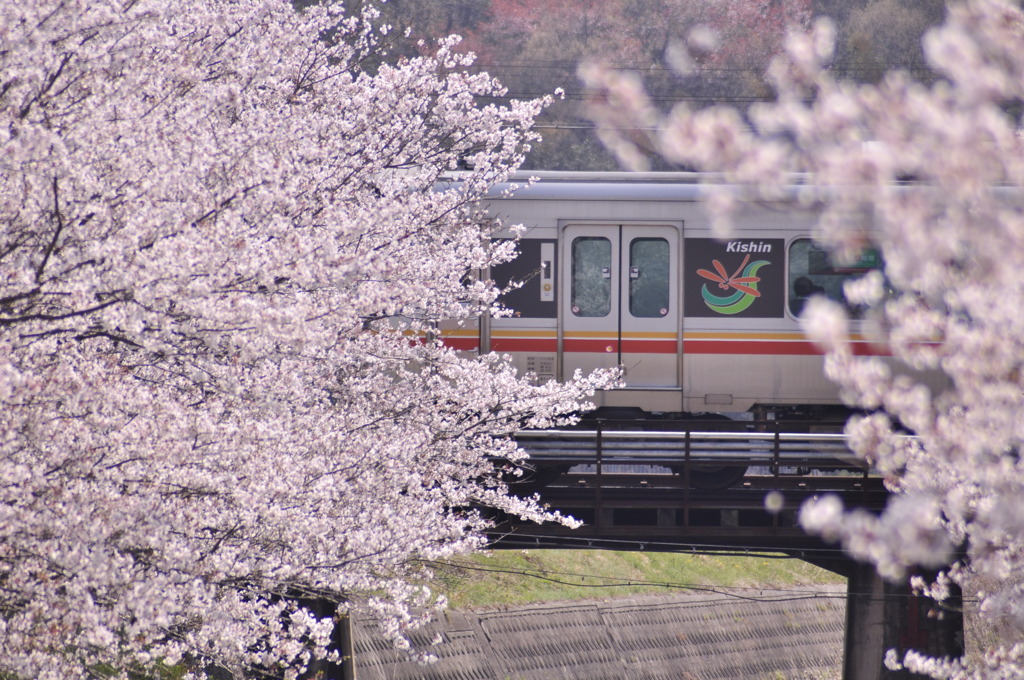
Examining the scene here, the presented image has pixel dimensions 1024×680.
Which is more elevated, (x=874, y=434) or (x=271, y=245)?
(x=271, y=245)

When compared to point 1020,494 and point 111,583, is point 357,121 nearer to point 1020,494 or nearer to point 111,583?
point 111,583

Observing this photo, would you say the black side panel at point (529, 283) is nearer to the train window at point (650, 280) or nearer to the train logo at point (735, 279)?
the train window at point (650, 280)

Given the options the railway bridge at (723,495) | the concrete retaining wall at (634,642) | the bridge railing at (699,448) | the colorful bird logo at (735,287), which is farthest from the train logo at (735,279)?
the concrete retaining wall at (634,642)

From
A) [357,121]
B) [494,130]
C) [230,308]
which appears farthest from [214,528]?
[494,130]

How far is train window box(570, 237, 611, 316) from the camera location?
1205cm

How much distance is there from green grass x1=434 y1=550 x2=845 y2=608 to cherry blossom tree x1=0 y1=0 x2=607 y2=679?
842 centimetres

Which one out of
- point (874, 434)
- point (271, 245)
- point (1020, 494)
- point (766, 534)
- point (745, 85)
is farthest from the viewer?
point (745, 85)

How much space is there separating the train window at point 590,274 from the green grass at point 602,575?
19.0ft

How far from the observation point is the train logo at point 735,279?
1196 cm

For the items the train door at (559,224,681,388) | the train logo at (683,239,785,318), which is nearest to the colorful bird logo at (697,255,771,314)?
the train logo at (683,239,785,318)

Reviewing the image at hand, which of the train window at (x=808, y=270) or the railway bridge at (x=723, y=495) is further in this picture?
the train window at (x=808, y=270)

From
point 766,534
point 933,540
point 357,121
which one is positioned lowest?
point 766,534

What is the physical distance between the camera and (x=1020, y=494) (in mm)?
3588

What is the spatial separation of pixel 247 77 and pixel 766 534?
7562 mm
